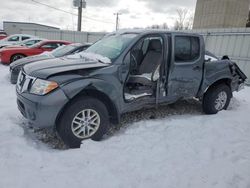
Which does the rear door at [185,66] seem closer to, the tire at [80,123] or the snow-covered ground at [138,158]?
the snow-covered ground at [138,158]

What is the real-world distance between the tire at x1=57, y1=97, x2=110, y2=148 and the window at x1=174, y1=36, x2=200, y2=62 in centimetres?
189

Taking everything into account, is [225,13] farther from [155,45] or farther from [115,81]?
[115,81]

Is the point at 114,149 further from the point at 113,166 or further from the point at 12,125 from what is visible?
the point at 12,125

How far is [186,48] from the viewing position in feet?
15.2

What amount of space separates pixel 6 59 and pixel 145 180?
9909mm

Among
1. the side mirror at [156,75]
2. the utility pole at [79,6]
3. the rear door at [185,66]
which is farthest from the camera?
the utility pole at [79,6]

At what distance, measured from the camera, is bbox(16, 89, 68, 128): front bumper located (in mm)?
3092

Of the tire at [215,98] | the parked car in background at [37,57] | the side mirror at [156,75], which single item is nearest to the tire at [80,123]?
the side mirror at [156,75]

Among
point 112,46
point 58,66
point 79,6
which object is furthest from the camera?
point 79,6

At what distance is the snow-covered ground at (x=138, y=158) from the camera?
275 centimetres

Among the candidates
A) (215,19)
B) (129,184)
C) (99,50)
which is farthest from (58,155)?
(215,19)

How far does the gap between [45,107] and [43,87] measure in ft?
0.94

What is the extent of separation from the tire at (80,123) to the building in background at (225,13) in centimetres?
2706

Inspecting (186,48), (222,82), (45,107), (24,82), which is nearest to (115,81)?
(45,107)
